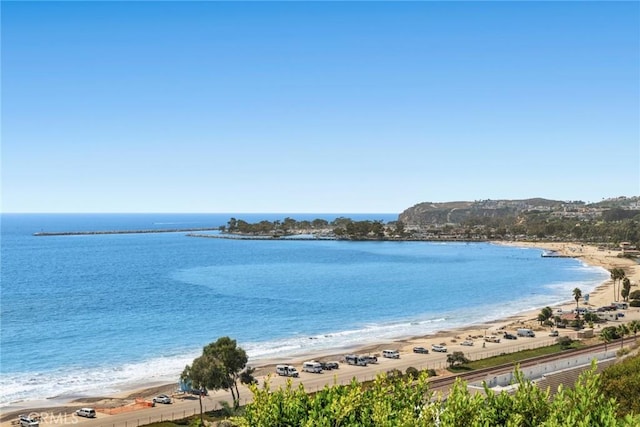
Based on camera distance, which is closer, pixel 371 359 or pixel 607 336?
pixel 371 359

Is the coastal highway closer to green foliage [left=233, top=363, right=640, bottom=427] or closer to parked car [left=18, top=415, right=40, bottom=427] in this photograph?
parked car [left=18, top=415, right=40, bottom=427]

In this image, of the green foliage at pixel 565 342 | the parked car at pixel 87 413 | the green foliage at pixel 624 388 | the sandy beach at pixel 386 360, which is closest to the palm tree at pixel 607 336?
the green foliage at pixel 565 342

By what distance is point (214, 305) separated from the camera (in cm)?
9138

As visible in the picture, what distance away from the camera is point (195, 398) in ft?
152

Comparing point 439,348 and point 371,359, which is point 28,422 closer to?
point 371,359

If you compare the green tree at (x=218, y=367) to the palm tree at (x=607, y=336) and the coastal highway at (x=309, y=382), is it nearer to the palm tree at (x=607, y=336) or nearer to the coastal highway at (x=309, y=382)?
the coastal highway at (x=309, y=382)

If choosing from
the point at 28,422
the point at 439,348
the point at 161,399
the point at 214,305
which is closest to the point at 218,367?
the point at 161,399

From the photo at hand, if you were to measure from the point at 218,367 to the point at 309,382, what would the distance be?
11.3m

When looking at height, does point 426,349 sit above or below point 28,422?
below

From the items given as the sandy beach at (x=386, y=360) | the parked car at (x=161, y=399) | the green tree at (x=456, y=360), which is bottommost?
the sandy beach at (x=386, y=360)

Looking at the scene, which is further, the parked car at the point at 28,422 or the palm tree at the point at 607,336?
the palm tree at the point at 607,336

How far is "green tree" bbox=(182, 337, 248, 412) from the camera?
40.5m

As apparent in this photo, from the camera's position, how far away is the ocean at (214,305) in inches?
2341

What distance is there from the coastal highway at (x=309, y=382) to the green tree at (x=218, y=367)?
9.85 feet
